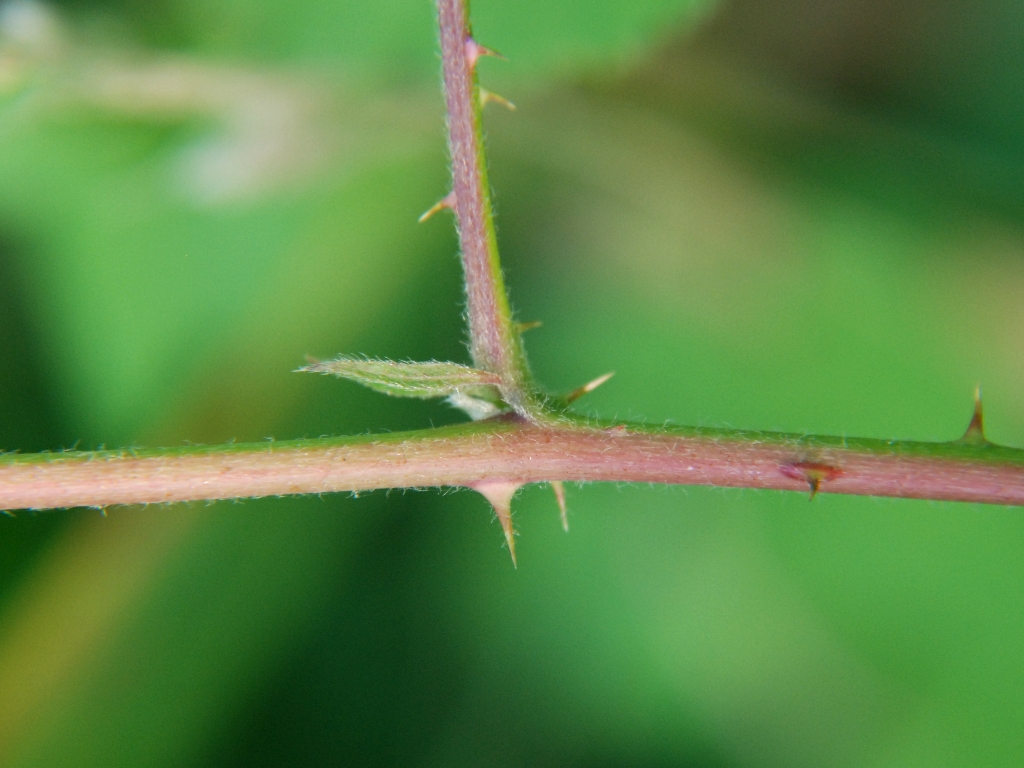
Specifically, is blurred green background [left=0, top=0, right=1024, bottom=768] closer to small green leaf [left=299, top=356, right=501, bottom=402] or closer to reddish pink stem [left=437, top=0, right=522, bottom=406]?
reddish pink stem [left=437, top=0, right=522, bottom=406]

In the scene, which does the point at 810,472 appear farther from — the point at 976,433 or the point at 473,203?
the point at 473,203

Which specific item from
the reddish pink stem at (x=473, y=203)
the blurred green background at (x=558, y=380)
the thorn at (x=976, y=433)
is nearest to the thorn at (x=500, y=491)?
the reddish pink stem at (x=473, y=203)

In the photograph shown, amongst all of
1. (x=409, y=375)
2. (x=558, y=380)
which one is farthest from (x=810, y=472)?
(x=558, y=380)

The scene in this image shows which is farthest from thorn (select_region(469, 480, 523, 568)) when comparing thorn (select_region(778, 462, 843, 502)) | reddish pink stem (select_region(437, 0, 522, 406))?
thorn (select_region(778, 462, 843, 502))

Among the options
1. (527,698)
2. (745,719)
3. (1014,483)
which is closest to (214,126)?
(527,698)

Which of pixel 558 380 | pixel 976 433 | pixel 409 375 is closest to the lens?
pixel 409 375

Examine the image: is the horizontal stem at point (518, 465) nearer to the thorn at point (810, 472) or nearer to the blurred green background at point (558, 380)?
the thorn at point (810, 472)
